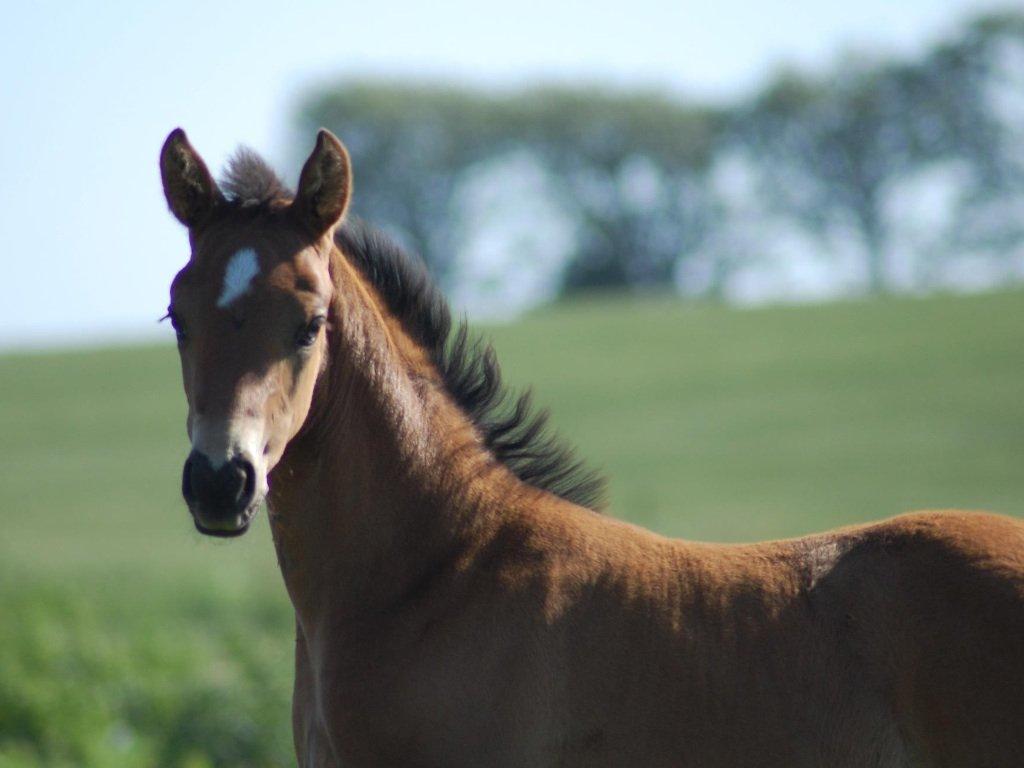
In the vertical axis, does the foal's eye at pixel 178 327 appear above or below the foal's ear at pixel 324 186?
below

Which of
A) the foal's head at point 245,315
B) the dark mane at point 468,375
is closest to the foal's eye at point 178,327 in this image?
the foal's head at point 245,315

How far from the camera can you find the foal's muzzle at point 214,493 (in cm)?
338

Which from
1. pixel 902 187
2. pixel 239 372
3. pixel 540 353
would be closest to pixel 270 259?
pixel 239 372

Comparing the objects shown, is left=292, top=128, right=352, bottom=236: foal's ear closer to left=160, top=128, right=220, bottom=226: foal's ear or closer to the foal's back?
left=160, top=128, right=220, bottom=226: foal's ear

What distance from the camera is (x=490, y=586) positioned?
3738 mm

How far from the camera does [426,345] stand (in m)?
4.24

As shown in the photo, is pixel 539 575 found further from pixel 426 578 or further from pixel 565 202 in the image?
pixel 565 202

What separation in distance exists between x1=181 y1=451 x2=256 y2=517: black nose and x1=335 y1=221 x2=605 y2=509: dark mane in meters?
1.00

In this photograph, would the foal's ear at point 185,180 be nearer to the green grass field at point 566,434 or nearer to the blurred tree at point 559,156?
the green grass field at point 566,434

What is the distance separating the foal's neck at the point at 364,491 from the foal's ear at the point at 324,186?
16 centimetres

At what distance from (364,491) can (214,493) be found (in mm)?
619

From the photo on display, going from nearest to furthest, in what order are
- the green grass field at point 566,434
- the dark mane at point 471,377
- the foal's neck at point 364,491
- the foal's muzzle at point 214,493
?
the foal's muzzle at point 214,493
the foal's neck at point 364,491
the dark mane at point 471,377
the green grass field at point 566,434

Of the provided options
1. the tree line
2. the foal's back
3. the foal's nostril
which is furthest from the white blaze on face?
the tree line

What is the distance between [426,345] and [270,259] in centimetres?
72
